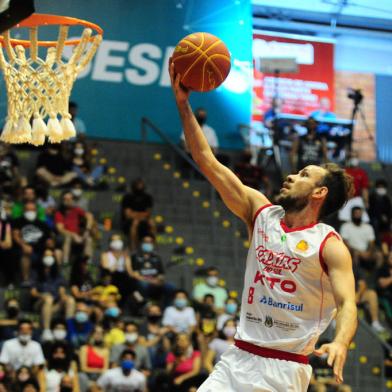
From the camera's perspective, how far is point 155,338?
45.2ft

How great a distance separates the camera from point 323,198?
6070mm

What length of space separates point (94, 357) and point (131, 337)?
613 millimetres

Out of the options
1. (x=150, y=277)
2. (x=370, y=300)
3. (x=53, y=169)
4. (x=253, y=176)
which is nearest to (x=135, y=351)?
(x=150, y=277)

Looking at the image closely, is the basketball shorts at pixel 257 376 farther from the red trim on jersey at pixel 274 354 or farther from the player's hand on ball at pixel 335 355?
the player's hand on ball at pixel 335 355

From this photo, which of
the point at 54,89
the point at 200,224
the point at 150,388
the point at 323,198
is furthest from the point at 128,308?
the point at 323,198

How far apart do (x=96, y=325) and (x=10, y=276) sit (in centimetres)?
173

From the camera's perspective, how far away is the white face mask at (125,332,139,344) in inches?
527

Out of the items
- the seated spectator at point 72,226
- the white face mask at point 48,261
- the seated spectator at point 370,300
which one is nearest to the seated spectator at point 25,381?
the white face mask at point 48,261

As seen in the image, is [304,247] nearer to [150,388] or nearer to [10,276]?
[150,388]

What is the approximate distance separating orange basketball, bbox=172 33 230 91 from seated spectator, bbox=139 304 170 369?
24.8ft

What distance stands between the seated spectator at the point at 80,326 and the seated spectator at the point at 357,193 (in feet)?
20.2

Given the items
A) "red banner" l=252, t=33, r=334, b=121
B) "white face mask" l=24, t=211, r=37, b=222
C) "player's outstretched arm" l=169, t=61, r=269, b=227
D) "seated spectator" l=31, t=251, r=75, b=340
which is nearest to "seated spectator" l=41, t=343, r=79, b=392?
"seated spectator" l=31, t=251, r=75, b=340

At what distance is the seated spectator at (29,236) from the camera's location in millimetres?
14500

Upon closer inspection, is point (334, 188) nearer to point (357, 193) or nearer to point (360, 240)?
point (360, 240)
